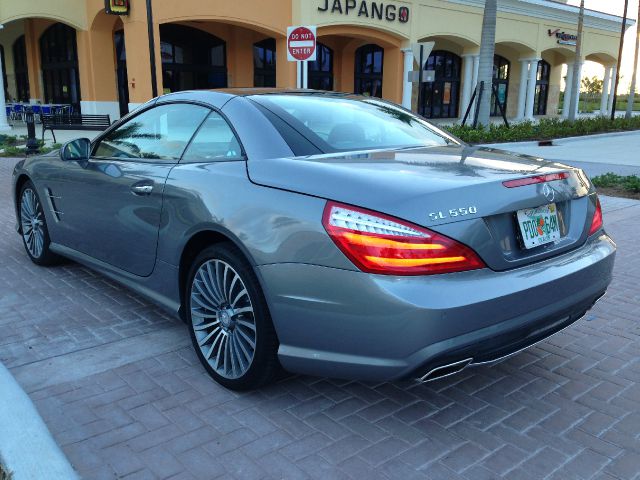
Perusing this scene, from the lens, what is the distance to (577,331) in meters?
4.05

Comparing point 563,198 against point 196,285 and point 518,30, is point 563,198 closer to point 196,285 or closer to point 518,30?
point 196,285

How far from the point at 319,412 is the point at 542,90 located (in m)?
41.0

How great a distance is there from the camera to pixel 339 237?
2.48 m

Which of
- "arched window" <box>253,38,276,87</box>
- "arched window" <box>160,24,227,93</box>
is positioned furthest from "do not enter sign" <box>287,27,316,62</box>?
"arched window" <box>253,38,276,87</box>

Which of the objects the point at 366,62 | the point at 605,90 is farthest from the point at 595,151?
the point at 605,90

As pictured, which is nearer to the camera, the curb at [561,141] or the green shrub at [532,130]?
the curb at [561,141]

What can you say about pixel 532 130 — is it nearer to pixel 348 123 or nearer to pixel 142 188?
pixel 348 123

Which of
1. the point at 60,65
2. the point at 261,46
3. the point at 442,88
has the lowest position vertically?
the point at 442,88

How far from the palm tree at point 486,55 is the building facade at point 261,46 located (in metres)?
2.12

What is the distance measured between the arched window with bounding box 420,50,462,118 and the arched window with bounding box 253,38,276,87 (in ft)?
29.9

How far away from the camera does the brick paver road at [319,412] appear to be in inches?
101

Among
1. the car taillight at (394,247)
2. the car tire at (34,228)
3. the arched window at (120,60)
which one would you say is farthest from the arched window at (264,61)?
the car taillight at (394,247)

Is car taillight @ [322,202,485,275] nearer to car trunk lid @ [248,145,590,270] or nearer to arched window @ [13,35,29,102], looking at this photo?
car trunk lid @ [248,145,590,270]

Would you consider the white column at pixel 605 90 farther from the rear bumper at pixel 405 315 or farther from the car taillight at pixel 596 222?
the rear bumper at pixel 405 315
